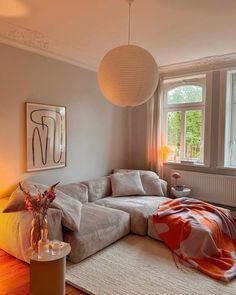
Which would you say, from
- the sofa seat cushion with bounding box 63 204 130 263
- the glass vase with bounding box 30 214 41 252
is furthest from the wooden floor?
the glass vase with bounding box 30 214 41 252

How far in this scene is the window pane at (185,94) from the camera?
4.64 meters

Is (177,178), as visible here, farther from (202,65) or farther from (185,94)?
(202,65)

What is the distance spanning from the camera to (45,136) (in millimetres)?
3715

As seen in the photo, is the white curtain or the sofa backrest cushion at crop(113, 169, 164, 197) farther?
the white curtain

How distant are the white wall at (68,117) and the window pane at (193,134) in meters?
1.30

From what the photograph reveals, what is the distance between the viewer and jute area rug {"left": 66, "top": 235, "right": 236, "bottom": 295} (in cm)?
226

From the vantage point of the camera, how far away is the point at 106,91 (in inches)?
86.0

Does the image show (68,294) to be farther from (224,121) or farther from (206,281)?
(224,121)

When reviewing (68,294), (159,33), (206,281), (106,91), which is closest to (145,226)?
(206,281)

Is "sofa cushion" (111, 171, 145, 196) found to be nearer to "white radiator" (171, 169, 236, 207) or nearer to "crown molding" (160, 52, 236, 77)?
"white radiator" (171, 169, 236, 207)

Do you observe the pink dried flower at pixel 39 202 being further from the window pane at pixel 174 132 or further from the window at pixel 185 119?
the window pane at pixel 174 132

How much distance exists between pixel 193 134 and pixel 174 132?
395mm

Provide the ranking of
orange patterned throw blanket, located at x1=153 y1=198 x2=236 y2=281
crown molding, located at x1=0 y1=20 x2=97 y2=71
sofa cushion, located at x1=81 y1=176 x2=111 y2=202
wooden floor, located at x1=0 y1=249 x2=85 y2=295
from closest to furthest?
1. wooden floor, located at x1=0 y1=249 x2=85 y2=295
2. orange patterned throw blanket, located at x1=153 y1=198 x2=236 y2=281
3. crown molding, located at x1=0 y1=20 x2=97 y2=71
4. sofa cushion, located at x1=81 y1=176 x2=111 y2=202

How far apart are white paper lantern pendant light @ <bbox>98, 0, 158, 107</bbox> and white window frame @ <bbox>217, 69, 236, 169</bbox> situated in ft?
8.20
